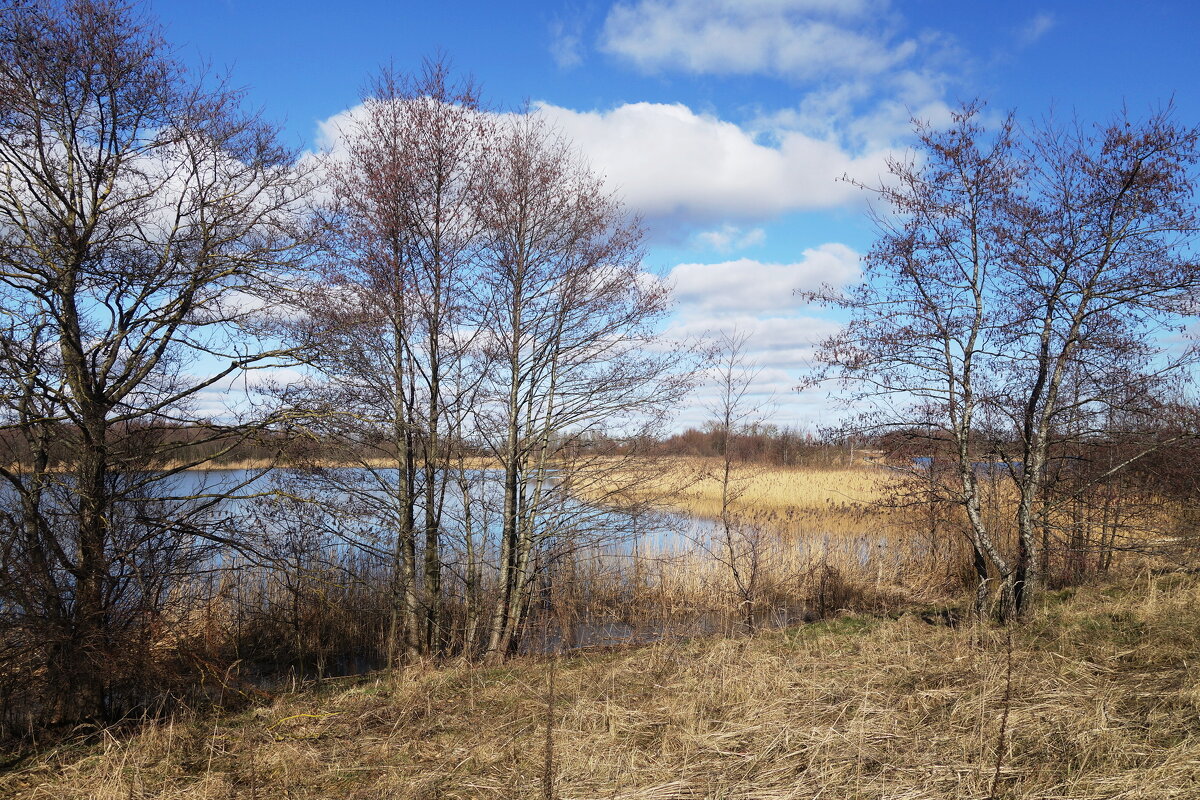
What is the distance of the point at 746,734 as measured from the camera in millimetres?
4316

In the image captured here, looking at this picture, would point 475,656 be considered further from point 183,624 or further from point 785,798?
point 785,798

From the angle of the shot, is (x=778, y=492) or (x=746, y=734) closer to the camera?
(x=746, y=734)

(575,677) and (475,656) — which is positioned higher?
(575,677)

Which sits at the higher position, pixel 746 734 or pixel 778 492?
pixel 778 492

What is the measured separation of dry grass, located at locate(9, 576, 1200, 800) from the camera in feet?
11.9

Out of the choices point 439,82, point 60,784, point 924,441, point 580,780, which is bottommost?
point 60,784

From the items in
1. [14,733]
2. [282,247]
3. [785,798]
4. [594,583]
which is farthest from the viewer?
[594,583]

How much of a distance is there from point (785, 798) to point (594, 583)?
8433 millimetres

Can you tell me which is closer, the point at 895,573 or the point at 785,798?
the point at 785,798

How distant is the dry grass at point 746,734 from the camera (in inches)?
142

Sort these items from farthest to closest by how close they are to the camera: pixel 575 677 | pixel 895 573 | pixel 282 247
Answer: pixel 895 573
pixel 282 247
pixel 575 677

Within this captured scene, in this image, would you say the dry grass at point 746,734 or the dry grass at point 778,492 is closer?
the dry grass at point 746,734

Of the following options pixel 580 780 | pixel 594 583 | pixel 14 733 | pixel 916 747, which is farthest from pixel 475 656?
pixel 916 747

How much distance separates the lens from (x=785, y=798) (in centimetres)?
342
